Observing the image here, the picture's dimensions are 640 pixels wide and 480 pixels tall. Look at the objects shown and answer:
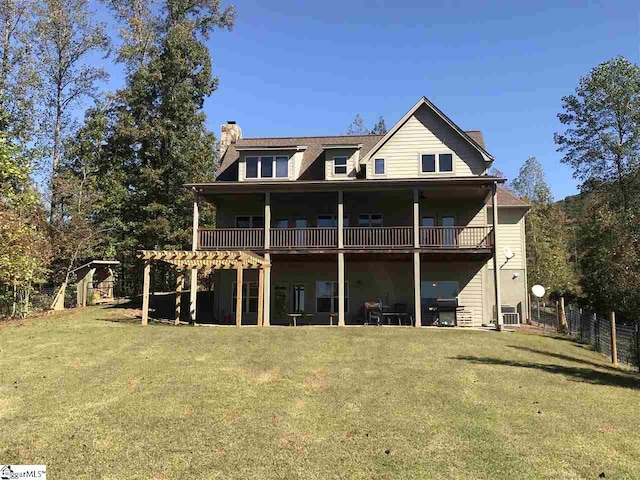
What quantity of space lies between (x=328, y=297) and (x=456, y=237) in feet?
21.3

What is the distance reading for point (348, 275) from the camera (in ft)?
74.0

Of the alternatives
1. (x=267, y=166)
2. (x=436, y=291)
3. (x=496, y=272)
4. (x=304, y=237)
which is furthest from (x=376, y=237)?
(x=267, y=166)

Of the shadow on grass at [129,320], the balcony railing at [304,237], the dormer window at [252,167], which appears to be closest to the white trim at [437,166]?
the balcony railing at [304,237]

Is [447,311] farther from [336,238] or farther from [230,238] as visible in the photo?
[230,238]

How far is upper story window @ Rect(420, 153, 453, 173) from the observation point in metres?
21.8

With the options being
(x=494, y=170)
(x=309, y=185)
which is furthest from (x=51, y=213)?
(x=494, y=170)

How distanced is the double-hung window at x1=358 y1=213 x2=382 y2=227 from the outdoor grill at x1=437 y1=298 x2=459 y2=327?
484 centimetres

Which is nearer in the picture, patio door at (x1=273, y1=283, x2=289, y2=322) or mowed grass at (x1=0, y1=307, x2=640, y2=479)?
mowed grass at (x1=0, y1=307, x2=640, y2=479)

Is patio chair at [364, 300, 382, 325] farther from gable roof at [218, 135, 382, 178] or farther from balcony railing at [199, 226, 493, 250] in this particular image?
gable roof at [218, 135, 382, 178]

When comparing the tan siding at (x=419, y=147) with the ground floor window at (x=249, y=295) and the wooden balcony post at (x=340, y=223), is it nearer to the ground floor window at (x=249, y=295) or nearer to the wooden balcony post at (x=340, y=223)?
the wooden balcony post at (x=340, y=223)

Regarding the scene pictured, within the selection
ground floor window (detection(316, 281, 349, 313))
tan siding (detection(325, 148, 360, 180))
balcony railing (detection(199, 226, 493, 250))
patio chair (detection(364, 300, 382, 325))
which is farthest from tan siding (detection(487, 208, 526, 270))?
ground floor window (detection(316, 281, 349, 313))

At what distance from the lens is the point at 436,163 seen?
21.8 m

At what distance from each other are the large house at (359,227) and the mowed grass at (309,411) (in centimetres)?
747

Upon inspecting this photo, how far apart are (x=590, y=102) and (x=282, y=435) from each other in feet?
104
